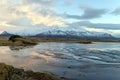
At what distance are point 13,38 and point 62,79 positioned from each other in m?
94.9

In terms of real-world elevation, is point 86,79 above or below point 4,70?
below

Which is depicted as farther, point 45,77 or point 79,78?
point 79,78

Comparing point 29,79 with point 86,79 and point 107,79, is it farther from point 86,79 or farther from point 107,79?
point 107,79

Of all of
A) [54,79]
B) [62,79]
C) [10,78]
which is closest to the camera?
[10,78]

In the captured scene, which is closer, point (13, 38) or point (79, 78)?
point (79, 78)

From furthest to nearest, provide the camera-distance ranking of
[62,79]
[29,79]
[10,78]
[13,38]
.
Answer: [13,38] < [62,79] < [29,79] < [10,78]

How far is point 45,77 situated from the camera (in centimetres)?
2494

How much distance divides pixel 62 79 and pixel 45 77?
2307mm

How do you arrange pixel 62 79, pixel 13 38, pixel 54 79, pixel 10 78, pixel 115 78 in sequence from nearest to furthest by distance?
pixel 10 78 → pixel 54 79 → pixel 62 79 → pixel 115 78 → pixel 13 38

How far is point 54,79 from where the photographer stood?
81.1 feet

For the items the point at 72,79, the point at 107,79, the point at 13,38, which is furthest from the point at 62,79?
Result: the point at 13,38

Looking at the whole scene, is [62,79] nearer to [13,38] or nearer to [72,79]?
[72,79]

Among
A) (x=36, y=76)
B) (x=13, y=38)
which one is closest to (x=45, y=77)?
(x=36, y=76)

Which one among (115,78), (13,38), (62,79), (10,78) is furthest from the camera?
(13,38)
